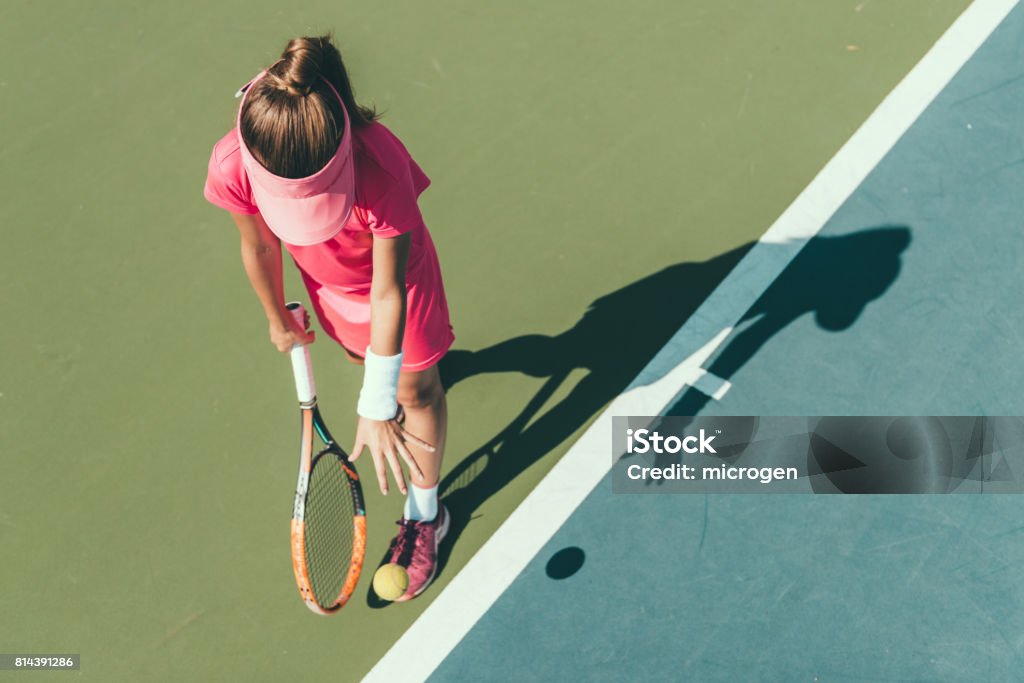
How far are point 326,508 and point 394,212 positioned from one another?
1.81 metres

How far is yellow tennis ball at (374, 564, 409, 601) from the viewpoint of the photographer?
4.46 m

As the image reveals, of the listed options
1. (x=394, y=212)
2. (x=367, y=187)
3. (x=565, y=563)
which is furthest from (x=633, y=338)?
(x=367, y=187)

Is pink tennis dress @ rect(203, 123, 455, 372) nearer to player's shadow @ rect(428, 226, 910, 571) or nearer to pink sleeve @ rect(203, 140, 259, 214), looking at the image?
pink sleeve @ rect(203, 140, 259, 214)

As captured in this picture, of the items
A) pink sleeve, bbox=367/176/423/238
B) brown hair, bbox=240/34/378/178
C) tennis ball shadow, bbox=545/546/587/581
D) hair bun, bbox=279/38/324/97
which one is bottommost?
tennis ball shadow, bbox=545/546/587/581

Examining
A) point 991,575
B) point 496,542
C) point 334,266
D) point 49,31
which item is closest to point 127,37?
point 49,31

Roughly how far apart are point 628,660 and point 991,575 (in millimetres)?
1740

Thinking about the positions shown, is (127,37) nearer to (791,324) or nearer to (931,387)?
(791,324)

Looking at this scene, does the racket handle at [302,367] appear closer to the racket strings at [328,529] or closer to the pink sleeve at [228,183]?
the racket strings at [328,529]

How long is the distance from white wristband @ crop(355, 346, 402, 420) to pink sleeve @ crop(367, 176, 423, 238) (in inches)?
18.7

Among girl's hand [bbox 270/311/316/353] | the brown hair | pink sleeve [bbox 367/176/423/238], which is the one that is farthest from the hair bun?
girl's hand [bbox 270/311/316/353]

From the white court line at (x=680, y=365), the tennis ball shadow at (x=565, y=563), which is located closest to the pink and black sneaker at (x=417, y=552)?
the white court line at (x=680, y=365)

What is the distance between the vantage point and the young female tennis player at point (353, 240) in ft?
9.34

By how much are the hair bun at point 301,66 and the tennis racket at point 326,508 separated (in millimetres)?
1566

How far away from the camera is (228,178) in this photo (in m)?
3.29
